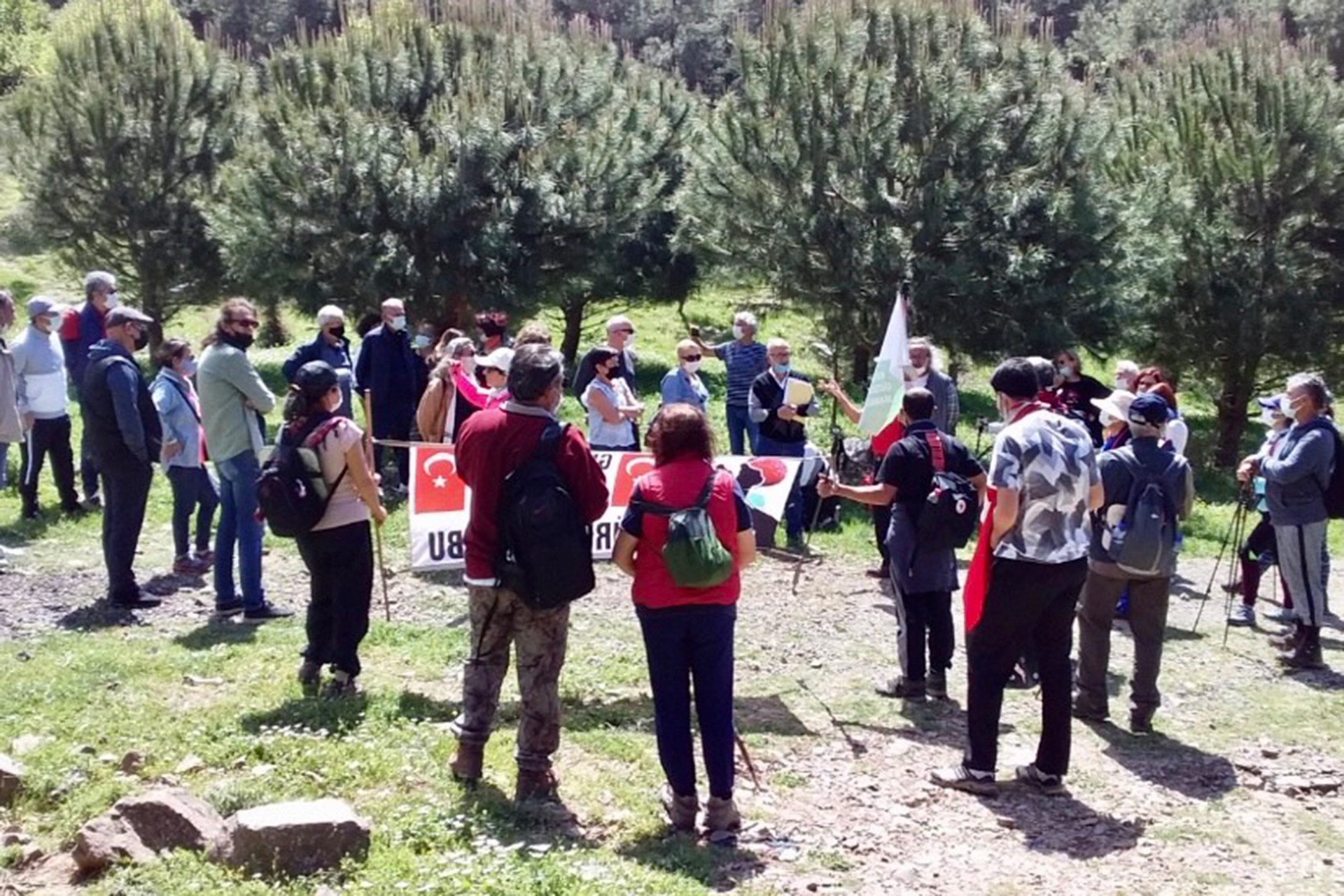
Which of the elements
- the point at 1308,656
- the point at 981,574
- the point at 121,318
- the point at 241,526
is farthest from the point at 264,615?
the point at 1308,656

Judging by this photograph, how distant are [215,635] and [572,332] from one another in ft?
49.9

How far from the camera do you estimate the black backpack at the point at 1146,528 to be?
756 centimetres

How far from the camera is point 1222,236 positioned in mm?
18562

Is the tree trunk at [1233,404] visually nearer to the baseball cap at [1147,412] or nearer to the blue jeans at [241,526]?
the baseball cap at [1147,412]

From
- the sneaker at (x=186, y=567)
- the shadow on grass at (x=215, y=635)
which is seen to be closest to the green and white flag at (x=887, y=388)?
the shadow on grass at (x=215, y=635)

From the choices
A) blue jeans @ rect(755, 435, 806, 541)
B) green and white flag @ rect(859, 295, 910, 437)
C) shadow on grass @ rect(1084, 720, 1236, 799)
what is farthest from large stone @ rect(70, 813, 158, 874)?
blue jeans @ rect(755, 435, 806, 541)

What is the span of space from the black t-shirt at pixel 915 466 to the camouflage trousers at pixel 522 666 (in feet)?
8.35

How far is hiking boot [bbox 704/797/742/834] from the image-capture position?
590 cm

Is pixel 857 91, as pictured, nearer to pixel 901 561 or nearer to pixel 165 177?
pixel 901 561

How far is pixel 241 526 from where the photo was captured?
9023mm

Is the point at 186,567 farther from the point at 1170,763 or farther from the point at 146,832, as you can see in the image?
the point at 1170,763

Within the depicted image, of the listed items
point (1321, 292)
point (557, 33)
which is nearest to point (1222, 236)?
point (1321, 292)

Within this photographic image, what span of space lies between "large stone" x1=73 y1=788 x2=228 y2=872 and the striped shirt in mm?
8487

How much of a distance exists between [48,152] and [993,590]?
65.2 feet
